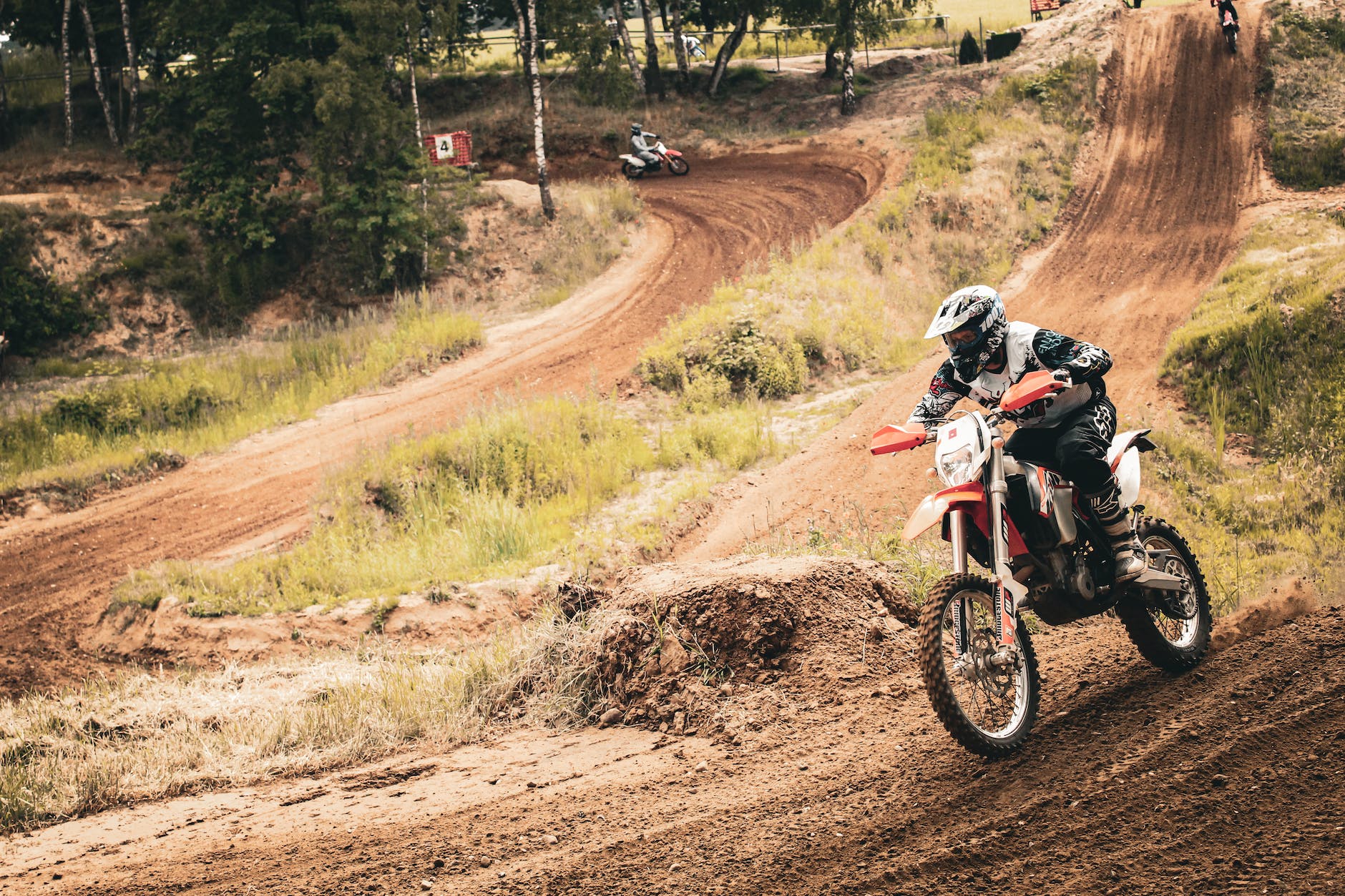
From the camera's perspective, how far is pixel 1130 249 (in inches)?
845

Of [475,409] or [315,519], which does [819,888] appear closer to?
[315,519]

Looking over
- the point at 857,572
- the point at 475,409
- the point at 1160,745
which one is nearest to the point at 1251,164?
the point at 475,409

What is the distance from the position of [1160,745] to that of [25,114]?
43.2 metres

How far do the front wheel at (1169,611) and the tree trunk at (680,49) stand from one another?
37.3 meters

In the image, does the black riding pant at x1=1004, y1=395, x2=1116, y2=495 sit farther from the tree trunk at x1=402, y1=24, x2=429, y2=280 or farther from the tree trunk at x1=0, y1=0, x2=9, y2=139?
the tree trunk at x1=0, y1=0, x2=9, y2=139

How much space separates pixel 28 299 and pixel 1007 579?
26.6m

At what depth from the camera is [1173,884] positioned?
4.01 metres

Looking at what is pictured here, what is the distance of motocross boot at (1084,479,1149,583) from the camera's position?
573 centimetres

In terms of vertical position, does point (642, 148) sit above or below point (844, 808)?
above

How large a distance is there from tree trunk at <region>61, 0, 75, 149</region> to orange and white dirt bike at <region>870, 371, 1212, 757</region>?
36920 millimetres

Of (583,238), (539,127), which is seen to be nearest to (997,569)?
(583,238)

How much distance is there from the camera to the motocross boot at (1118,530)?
5734 mm

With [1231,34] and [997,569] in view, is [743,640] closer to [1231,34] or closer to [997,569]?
[997,569]

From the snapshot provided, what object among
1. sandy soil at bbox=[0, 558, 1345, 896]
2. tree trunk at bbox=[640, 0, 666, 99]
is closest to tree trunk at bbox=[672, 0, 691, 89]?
tree trunk at bbox=[640, 0, 666, 99]
